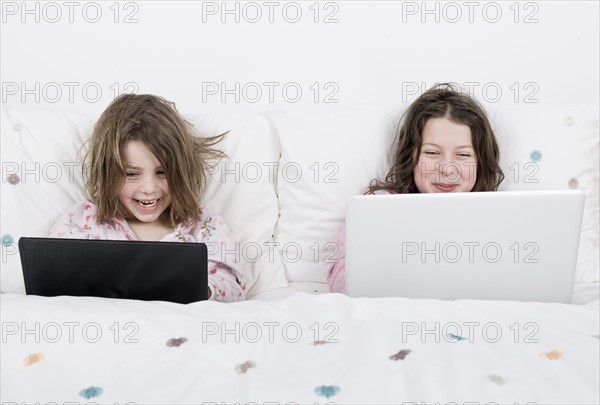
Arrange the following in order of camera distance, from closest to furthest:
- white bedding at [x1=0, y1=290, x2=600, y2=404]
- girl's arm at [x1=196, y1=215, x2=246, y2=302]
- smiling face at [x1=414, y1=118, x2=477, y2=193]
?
white bedding at [x1=0, y1=290, x2=600, y2=404] < girl's arm at [x1=196, y1=215, x2=246, y2=302] < smiling face at [x1=414, y1=118, x2=477, y2=193]

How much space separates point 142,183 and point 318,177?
42 centimetres

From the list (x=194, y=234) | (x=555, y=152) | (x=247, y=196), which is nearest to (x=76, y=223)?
(x=194, y=234)

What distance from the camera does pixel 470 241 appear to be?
1062 millimetres

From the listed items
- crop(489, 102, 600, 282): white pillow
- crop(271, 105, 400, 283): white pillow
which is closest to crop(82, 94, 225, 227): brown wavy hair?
crop(271, 105, 400, 283): white pillow

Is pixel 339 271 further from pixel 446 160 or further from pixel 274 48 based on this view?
pixel 274 48

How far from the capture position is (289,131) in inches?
65.7

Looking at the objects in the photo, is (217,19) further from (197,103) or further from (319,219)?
(319,219)

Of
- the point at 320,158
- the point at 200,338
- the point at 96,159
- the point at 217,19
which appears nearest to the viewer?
the point at 200,338

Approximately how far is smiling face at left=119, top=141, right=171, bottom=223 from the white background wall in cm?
44

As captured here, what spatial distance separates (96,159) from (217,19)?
61 cm

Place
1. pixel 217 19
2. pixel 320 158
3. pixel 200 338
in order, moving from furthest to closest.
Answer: pixel 217 19
pixel 320 158
pixel 200 338

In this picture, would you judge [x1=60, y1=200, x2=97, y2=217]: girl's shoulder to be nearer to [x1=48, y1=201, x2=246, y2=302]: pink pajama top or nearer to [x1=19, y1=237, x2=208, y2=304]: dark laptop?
[x1=48, y1=201, x2=246, y2=302]: pink pajama top

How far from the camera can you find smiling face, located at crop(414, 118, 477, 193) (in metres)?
1.60

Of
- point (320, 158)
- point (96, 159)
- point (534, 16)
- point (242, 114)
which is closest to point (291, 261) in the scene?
point (320, 158)
